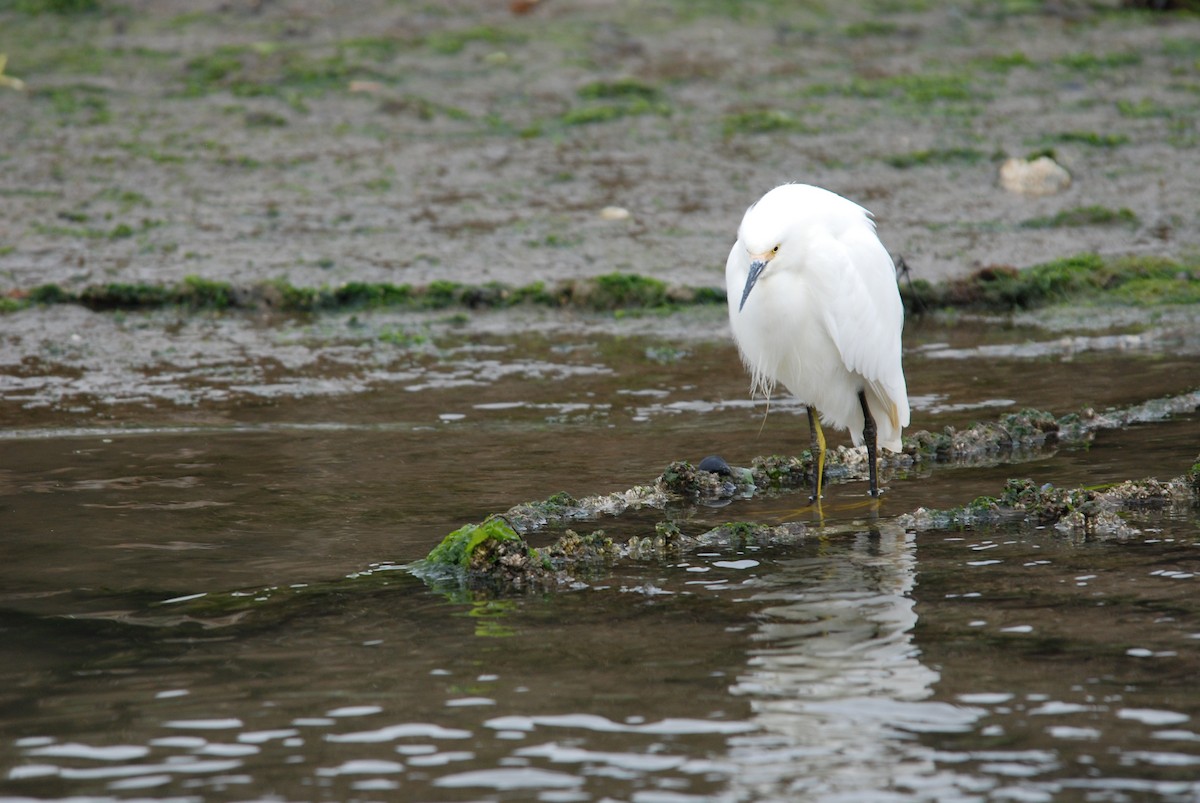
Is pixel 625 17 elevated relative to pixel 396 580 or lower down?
elevated

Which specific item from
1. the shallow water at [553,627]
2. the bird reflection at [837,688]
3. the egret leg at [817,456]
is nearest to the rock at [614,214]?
the shallow water at [553,627]

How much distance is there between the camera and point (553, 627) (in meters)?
4.24

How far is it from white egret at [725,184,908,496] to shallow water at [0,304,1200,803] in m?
0.39

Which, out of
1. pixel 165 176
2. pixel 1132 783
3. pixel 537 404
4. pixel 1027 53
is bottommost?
pixel 1132 783

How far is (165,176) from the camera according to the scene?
36.8ft

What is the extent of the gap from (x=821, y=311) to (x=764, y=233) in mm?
575

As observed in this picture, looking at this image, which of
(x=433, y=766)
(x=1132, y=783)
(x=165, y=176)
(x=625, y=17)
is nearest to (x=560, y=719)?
(x=433, y=766)

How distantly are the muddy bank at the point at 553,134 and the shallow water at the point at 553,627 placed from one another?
9.95ft

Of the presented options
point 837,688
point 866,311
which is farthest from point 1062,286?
point 837,688

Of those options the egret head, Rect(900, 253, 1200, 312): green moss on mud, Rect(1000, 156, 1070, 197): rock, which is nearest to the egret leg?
the egret head

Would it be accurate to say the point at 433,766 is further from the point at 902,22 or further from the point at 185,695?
the point at 902,22

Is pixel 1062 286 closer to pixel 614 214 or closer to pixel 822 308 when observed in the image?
pixel 614 214

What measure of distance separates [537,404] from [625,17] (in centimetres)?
766

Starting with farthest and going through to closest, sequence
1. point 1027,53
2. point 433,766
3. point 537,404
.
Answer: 1. point 1027,53
2. point 537,404
3. point 433,766
